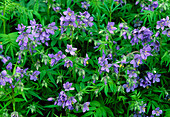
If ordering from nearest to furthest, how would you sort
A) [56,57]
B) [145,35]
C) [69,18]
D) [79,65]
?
[69,18]
[56,57]
[145,35]
[79,65]

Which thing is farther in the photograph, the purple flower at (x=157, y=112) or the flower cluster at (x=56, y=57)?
the purple flower at (x=157, y=112)

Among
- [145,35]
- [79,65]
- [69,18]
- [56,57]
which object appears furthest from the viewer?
[79,65]

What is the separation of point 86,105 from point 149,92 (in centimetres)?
105

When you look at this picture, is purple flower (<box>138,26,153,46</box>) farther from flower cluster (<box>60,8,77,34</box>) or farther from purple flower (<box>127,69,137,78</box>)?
flower cluster (<box>60,8,77,34</box>)

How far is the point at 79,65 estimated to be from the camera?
307 centimetres

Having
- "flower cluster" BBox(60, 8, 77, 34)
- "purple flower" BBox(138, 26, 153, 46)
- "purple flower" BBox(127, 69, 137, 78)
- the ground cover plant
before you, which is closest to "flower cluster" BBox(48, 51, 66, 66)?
the ground cover plant

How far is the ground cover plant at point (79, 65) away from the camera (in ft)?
8.74

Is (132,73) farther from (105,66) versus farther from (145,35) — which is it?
(145,35)

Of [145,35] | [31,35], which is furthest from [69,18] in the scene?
[145,35]

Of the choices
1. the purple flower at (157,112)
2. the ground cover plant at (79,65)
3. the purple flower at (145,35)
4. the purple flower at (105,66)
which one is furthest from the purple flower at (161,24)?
the purple flower at (157,112)

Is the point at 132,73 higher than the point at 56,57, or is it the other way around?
the point at 56,57

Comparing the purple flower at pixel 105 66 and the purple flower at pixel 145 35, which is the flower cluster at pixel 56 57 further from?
the purple flower at pixel 145 35

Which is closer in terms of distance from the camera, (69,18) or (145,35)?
(69,18)

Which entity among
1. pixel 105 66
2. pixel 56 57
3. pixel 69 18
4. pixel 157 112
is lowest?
pixel 157 112
